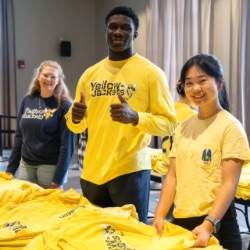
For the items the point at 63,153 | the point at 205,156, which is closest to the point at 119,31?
the point at 205,156

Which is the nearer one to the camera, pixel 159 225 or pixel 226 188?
pixel 226 188

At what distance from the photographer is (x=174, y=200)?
1.38m

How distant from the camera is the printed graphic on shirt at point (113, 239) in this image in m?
1.22

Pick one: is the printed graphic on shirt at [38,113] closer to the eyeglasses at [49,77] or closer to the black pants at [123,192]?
the eyeglasses at [49,77]

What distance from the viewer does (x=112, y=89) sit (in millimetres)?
1594

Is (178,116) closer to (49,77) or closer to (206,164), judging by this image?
(49,77)

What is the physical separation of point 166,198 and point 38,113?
1.13 meters

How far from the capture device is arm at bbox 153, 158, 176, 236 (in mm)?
1352

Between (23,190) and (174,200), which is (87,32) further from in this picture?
(174,200)

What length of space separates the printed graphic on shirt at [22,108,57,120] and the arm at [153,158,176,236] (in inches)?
40.5

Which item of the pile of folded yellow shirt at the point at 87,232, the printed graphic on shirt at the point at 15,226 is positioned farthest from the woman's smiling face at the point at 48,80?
the printed graphic on shirt at the point at 15,226

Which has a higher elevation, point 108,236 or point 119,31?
point 119,31

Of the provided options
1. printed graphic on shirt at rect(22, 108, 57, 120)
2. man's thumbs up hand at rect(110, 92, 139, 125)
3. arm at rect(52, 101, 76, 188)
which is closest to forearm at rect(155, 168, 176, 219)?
man's thumbs up hand at rect(110, 92, 139, 125)

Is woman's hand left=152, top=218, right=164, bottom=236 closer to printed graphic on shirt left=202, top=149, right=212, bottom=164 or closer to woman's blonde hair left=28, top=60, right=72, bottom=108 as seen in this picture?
printed graphic on shirt left=202, top=149, right=212, bottom=164
